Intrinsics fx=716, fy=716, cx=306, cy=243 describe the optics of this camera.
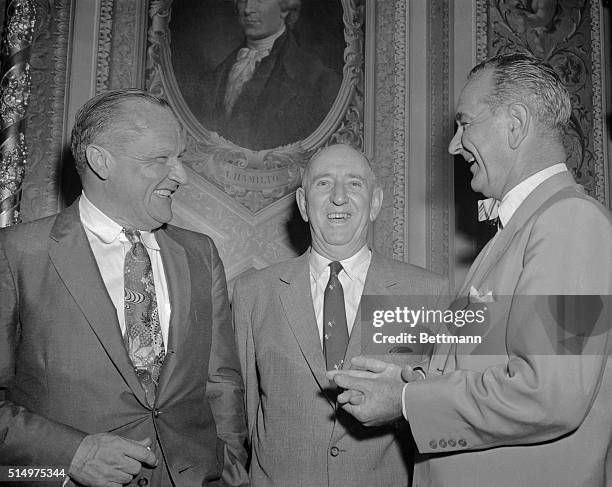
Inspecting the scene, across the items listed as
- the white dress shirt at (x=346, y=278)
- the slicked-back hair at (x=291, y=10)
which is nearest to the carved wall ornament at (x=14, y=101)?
the slicked-back hair at (x=291, y=10)

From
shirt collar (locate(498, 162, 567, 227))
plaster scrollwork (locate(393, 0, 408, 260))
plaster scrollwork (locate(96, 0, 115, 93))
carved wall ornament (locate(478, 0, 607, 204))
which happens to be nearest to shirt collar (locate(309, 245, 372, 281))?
shirt collar (locate(498, 162, 567, 227))

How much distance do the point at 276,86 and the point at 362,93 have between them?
0.43 metres

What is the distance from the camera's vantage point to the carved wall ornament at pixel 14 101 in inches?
118

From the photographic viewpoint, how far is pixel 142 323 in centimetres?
205

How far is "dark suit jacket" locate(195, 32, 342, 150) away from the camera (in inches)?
136

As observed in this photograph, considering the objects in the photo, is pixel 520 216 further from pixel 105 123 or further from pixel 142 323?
pixel 105 123

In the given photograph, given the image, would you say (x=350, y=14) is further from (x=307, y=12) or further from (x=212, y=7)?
(x=212, y=7)

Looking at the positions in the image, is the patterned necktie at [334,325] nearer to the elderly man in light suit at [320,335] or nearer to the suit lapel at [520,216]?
the elderly man in light suit at [320,335]

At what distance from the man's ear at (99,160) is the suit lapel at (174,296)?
10.3 inches

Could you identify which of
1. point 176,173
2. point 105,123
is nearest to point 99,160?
Answer: point 105,123

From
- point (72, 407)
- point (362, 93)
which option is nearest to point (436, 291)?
point (72, 407)

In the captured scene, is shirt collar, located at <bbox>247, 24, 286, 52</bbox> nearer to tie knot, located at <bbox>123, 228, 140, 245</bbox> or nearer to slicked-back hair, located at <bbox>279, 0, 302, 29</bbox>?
slicked-back hair, located at <bbox>279, 0, 302, 29</bbox>

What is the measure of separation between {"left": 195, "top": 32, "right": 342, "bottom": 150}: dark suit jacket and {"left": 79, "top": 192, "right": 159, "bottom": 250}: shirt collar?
133 centimetres

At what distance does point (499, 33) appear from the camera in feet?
12.2
